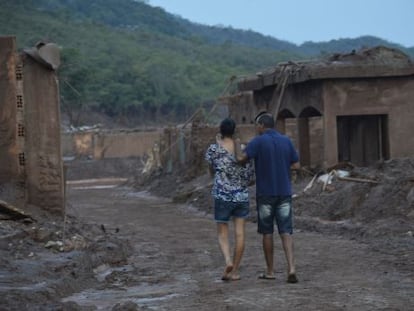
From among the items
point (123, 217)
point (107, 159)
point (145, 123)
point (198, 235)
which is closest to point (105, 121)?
point (145, 123)

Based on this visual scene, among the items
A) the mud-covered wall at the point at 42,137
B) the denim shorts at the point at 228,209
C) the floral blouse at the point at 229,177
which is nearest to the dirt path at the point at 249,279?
the denim shorts at the point at 228,209

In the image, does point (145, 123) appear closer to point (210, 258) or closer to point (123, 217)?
point (123, 217)

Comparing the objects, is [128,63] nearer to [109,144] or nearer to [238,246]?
[109,144]

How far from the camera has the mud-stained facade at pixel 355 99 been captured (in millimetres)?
23109

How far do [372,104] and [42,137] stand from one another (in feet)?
37.2

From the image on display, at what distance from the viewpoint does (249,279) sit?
10.8 metres

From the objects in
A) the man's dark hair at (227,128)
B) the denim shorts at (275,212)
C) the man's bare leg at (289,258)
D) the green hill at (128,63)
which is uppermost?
the green hill at (128,63)

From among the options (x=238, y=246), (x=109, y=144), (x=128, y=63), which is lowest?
(x=238, y=246)

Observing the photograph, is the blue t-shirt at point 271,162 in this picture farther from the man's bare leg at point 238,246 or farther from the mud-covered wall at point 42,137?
the mud-covered wall at point 42,137

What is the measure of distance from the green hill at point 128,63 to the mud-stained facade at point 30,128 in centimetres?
4173

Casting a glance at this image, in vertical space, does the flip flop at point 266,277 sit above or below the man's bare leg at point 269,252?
below

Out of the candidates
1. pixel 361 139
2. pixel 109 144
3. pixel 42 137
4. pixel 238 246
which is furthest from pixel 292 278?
pixel 109 144

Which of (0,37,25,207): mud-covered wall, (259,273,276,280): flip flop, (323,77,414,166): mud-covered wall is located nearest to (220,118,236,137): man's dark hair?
(259,273,276,280): flip flop

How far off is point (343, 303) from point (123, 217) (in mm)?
15189
